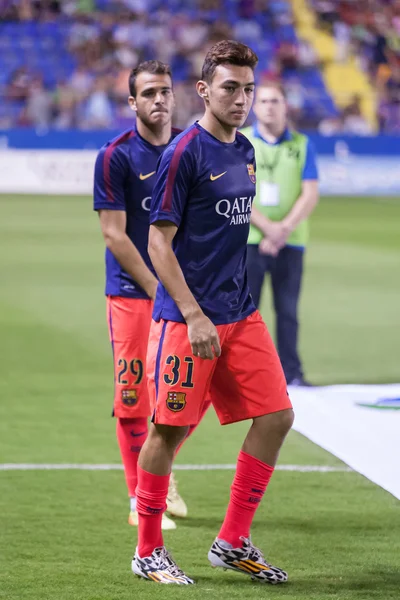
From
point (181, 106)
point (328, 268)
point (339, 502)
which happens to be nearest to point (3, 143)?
point (181, 106)

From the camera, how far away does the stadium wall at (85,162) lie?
26.2 m

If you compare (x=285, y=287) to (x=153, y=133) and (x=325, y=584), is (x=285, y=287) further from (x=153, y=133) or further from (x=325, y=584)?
(x=325, y=584)

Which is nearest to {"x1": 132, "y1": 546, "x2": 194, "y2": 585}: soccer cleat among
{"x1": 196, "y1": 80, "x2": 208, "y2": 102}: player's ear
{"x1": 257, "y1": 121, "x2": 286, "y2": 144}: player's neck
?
{"x1": 196, "y1": 80, "x2": 208, "y2": 102}: player's ear

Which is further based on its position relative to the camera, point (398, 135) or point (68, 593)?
point (398, 135)

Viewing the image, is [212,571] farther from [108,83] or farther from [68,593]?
[108,83]

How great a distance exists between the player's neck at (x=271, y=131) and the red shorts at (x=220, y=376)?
174 inches

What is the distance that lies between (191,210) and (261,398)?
0.83m

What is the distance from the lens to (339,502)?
629cm

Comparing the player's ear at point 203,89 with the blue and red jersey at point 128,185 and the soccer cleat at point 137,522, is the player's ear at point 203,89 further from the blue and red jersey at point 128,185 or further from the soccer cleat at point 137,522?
the soccer cleat at point 137,522

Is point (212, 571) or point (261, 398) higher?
point (261, 398)

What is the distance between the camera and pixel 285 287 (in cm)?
948

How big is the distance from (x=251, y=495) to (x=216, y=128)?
1547 millimetres

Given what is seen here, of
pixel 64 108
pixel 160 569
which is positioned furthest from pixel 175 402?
pixel 64 108

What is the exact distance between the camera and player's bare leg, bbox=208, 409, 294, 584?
4.93 meters
